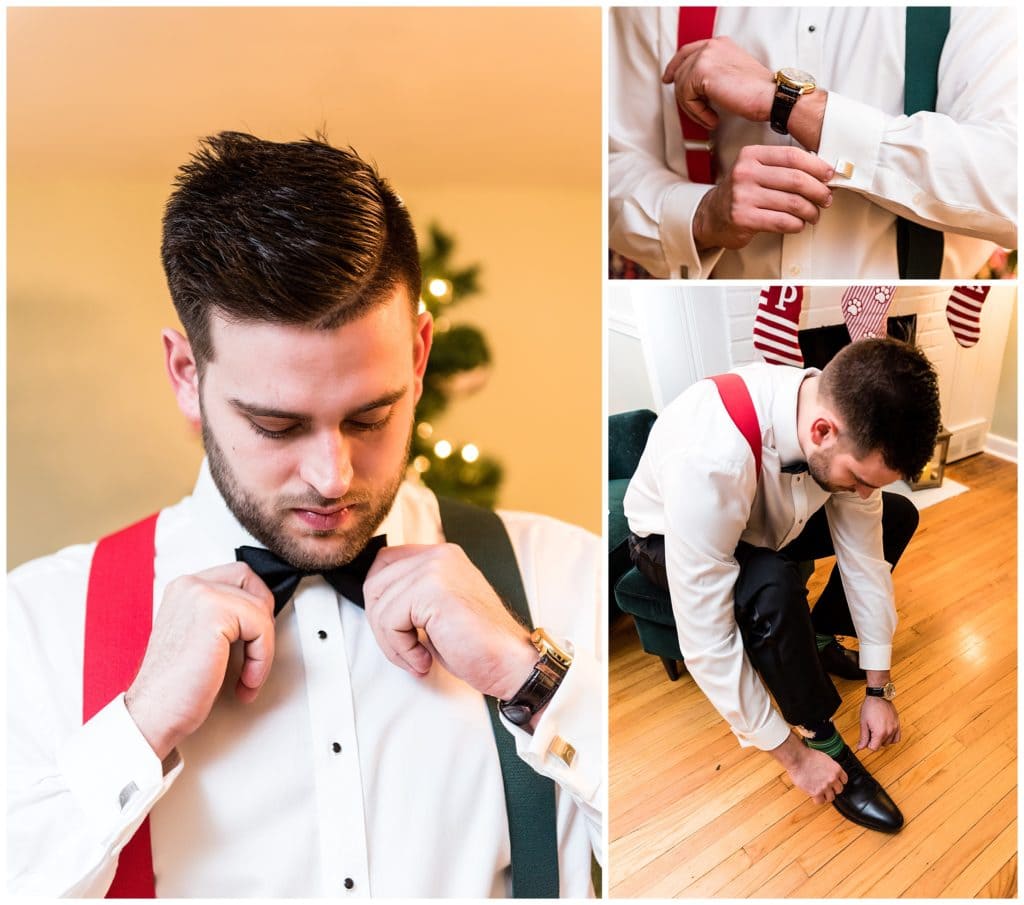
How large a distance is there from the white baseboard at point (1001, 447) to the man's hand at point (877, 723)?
0.49 metres

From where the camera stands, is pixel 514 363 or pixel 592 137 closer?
pixel 592 137

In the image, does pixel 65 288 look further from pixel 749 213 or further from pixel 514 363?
pixel 749 213

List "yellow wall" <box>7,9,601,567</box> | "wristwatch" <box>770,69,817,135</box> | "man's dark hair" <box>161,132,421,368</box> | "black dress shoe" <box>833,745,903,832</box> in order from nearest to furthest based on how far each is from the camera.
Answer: "man's dark hair" <box>161,132,421,368</box> < "wristwatch" <box>770,69,817,135</box> < "black dress shoe" <box>833,745,903,832</box> < "yellow wall" <box>7,9,601,567</box>

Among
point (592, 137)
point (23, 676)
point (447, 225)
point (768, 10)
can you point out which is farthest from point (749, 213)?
point (23, 676)

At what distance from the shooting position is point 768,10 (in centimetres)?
129

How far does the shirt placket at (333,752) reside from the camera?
49.2 inches

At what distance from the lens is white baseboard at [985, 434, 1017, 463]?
1.40 m

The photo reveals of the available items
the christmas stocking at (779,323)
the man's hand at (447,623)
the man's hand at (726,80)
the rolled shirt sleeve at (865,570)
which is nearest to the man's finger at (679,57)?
the man's hand at (726,80)

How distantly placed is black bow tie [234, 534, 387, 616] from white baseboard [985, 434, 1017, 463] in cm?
109

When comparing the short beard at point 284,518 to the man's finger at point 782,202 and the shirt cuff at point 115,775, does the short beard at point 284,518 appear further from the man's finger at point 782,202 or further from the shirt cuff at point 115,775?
the man's finger at point 782,202

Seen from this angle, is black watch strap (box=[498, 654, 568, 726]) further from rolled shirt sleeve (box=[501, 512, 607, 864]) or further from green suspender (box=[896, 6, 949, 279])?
green suspender (box=[896, 6, 949, 279])

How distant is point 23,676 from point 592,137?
1.73 meters

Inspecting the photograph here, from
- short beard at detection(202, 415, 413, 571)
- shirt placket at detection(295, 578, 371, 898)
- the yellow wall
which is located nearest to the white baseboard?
the yellow wall

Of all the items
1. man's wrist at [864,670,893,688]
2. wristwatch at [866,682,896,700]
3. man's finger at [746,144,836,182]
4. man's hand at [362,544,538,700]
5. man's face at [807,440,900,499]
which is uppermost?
man's finger at [746,144,836,182]
